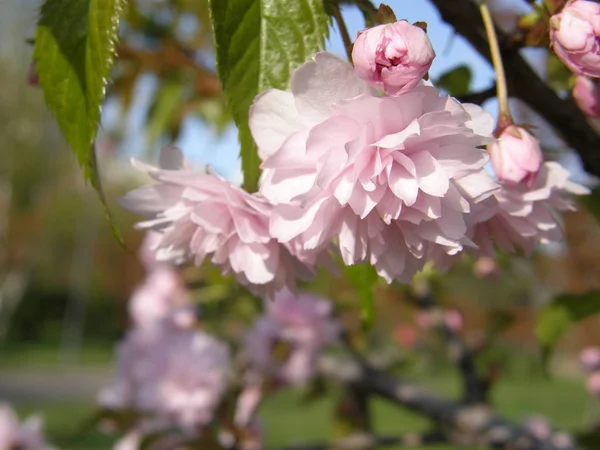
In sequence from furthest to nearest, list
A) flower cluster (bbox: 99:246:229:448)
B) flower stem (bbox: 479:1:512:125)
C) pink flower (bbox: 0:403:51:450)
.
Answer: pink flower (bbox: 0:403:51:450) < flower cluster (bbox: 99:246:229:448) < flower stem (bbox: 479:1:512:125)

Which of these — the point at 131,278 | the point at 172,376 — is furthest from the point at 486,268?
the point at 131,278

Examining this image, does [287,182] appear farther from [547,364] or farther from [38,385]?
[38,385]

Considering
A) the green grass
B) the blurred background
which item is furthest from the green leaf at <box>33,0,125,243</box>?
the green grass

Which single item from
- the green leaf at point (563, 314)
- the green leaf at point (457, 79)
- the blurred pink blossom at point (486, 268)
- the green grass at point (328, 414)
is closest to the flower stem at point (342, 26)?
the green leaf at point (457, 79)

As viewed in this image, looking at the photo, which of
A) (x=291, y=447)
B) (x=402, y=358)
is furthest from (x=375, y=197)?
(x=402, y=358)

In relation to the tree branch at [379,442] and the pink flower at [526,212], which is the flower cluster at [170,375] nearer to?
the tree branch at [379,442]

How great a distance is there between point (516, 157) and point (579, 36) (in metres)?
0.10

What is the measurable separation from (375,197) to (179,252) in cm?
23

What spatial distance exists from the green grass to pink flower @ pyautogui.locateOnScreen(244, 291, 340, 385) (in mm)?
3477

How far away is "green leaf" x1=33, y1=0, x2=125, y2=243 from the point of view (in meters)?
0.47

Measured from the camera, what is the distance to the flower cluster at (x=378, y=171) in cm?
42

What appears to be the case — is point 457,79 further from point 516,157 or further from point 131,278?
point 131,278

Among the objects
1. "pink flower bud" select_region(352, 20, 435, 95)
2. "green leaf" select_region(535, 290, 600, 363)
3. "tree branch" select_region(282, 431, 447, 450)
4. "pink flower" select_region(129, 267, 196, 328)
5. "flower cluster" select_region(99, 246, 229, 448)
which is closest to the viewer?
"pink flower bud" select_region(352, 20, 435, 95)

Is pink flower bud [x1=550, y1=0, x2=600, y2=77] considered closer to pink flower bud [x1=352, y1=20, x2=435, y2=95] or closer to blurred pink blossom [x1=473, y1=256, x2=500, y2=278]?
pink flower bud [x1=352, y1=20, x2=435, y2=95]
